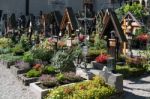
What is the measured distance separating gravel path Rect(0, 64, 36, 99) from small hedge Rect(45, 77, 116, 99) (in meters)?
1.23

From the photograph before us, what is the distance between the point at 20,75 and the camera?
15055 millimetres

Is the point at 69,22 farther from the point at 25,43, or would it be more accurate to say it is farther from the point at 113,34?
the point at 113,34

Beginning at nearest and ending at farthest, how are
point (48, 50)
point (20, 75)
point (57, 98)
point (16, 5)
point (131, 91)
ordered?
point (57, 98)
point (131, 91)
point (20, 75)
point (48, 50)
point (16, 5)

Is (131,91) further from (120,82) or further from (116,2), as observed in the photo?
(116,2)

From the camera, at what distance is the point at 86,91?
1080cm

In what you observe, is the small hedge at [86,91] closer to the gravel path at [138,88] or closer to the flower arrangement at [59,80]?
the flower arrangement at [59,80]

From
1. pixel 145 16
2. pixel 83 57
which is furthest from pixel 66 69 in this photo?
pixel 145 16

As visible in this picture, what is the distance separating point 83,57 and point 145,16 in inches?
486

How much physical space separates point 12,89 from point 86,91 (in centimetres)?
369

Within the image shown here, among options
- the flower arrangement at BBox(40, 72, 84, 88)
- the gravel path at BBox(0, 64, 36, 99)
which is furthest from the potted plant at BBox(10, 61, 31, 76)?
the flower arrangement at BBox(40, 72, 84, 88)

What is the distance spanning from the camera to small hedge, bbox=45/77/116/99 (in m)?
10.6

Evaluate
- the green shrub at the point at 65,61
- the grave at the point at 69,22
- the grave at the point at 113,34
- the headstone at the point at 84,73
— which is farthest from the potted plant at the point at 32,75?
the grave at the point at 69,22

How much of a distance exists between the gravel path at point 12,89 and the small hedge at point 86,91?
1233mm

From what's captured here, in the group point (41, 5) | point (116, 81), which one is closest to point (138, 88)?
point (116, 81)
